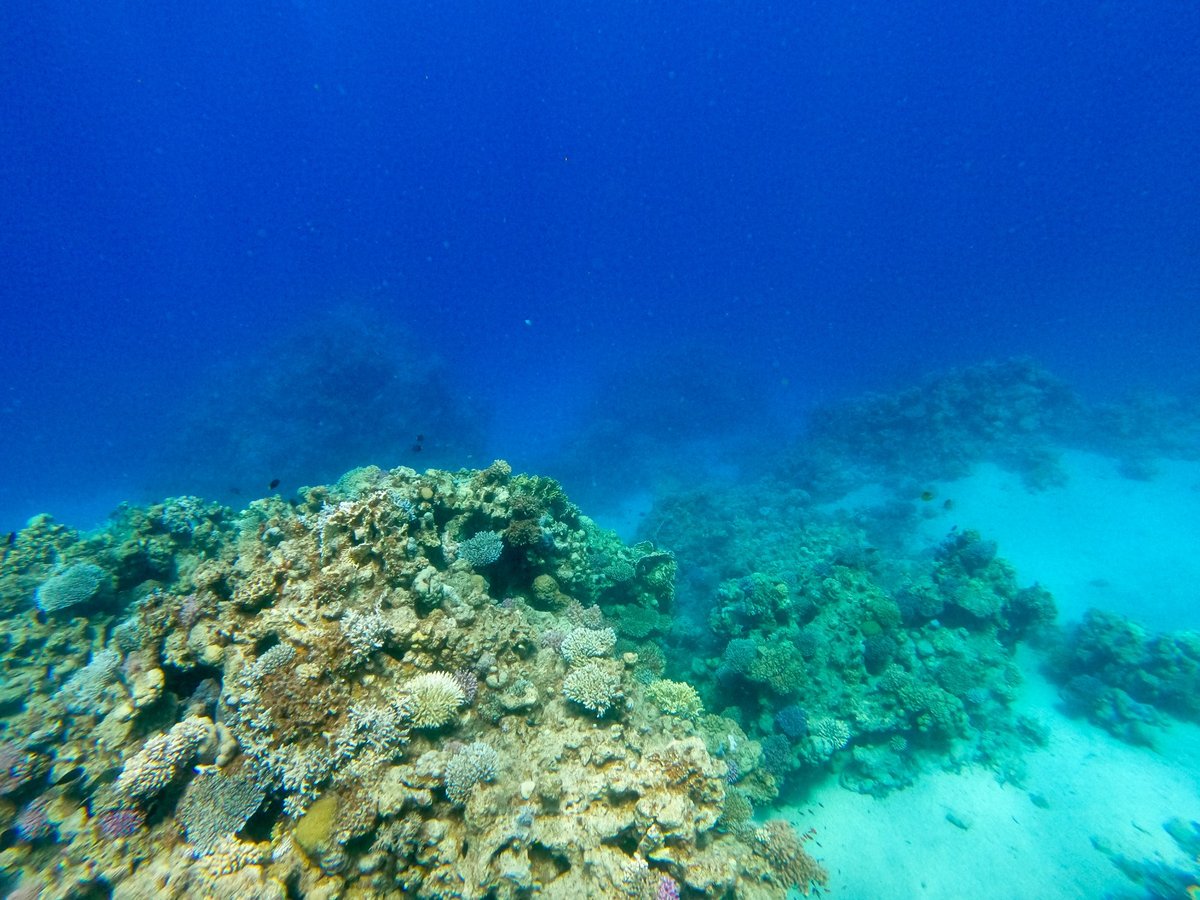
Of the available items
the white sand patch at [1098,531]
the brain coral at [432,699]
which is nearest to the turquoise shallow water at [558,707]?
the brain coral at [432,699]

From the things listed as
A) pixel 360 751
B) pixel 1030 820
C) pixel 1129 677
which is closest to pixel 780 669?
pixel 1030 820

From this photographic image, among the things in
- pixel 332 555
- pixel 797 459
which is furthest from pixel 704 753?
pixel 797 459

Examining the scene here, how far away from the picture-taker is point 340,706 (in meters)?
4.92

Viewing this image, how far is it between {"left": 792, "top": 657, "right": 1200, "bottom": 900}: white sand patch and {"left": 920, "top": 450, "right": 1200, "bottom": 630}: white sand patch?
6.75 m

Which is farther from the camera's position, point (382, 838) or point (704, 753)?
point (704, 753)

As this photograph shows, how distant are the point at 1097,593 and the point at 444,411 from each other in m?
38.2

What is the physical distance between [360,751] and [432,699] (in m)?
0.76

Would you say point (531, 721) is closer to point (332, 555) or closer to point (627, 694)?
point (627, 694)

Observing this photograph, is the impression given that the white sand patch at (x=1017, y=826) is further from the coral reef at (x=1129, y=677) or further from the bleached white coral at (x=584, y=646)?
the bleached white coral at (x=584, y=646)

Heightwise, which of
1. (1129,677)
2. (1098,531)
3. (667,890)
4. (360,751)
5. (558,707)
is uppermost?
(1098,531)

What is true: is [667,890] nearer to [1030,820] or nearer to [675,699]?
[675,699]

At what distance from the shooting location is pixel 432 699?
16.8ft

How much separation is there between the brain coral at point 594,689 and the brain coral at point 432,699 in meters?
1.41

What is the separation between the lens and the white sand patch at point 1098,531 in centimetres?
1773
